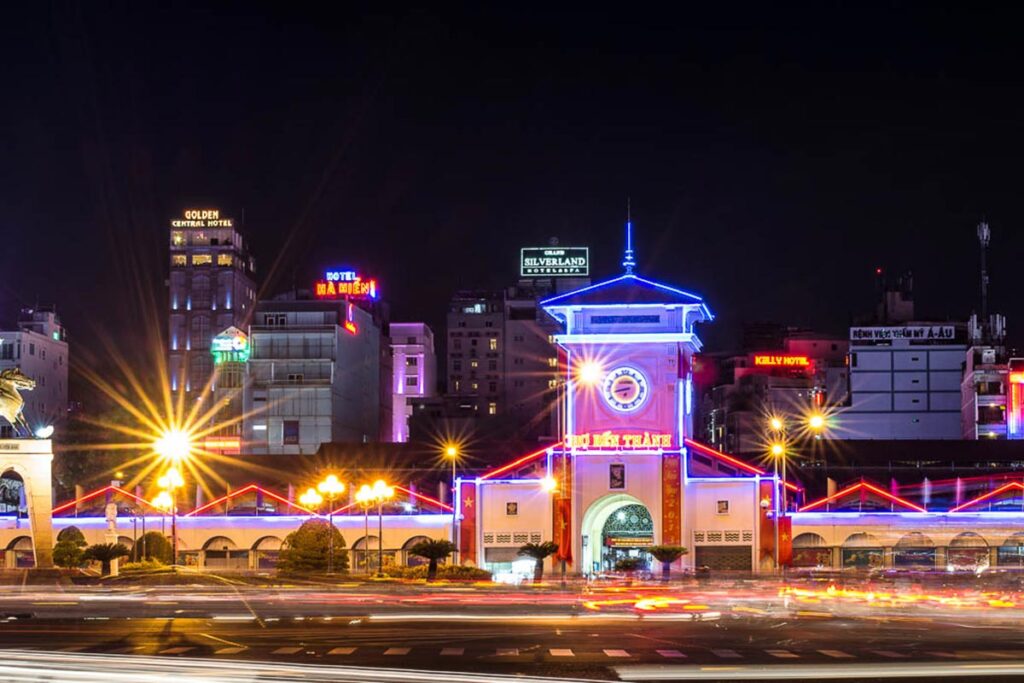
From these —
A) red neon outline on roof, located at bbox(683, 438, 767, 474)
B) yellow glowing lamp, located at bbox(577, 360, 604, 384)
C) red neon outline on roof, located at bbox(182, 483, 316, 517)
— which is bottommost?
red neon outline on roof, located at bbox(182, 483, 316, 517)

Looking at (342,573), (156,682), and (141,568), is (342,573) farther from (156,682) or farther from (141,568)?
(156,682)

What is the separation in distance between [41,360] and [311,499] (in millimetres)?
78863

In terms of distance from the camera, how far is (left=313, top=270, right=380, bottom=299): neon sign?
463ft

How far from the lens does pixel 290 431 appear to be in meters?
128

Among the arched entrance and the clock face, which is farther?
the arched entrance

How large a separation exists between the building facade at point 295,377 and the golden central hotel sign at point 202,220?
28.6 meters

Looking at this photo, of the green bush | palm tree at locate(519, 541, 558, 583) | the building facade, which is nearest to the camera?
the green bush

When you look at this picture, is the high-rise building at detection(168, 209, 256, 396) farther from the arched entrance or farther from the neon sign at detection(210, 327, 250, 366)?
the arched entrance

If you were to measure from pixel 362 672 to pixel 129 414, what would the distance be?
117 metres

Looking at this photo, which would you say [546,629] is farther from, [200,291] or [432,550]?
[200,291]

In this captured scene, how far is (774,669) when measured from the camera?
1002 inches

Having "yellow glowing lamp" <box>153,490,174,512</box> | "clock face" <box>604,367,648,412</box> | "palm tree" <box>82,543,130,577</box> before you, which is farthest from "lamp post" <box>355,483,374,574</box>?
"clock face" <box>604,367,648,412</box>

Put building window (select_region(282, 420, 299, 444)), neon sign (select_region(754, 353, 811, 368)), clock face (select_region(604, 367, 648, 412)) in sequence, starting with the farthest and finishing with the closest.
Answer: neon sign (select_region(754, 353, 811, 368)) → building window (select_region(282, 420, 299, 444)) → clock face (select_region(604, 367, 648, 412))

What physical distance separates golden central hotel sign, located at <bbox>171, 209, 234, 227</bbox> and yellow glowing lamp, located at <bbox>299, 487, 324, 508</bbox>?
8247 cm
